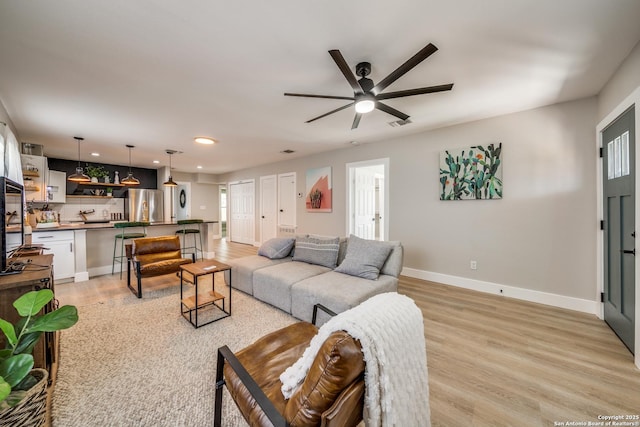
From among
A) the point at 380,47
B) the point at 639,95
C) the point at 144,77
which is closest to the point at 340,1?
the point at 380,47

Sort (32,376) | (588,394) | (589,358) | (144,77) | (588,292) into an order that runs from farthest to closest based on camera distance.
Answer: (588,292), (144,77), (589,358), (588,394), (32,376)

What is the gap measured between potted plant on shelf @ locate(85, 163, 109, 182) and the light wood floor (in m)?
4.63

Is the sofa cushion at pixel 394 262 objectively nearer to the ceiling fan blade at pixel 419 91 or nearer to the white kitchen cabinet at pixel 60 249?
the ceiling fan blade at pixel 419 91

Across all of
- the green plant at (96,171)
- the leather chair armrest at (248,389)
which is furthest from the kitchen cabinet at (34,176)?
the leather chair armrest at (248,389)

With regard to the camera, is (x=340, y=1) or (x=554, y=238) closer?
(x=340, y=1)

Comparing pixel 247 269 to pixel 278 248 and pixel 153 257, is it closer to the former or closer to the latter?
pixel 278 248

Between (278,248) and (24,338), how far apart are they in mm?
2644

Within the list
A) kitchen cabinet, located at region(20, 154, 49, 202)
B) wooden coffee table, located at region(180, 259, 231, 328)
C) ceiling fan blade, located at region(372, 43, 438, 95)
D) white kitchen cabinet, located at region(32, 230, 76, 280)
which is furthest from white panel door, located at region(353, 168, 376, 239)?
kitchen cabinet, located at region(20, 154, 49, 202)

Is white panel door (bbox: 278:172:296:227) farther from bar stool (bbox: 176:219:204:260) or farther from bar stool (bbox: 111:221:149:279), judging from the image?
bar stool (bbox: 111:221:149:279)

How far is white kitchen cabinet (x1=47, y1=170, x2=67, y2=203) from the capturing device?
543cm

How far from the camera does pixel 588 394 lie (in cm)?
166

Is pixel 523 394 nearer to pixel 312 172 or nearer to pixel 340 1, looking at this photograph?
pixel 340 1

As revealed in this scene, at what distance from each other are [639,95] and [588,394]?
7.49ft

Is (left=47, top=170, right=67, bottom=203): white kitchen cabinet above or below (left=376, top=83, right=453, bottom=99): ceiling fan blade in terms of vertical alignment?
below
